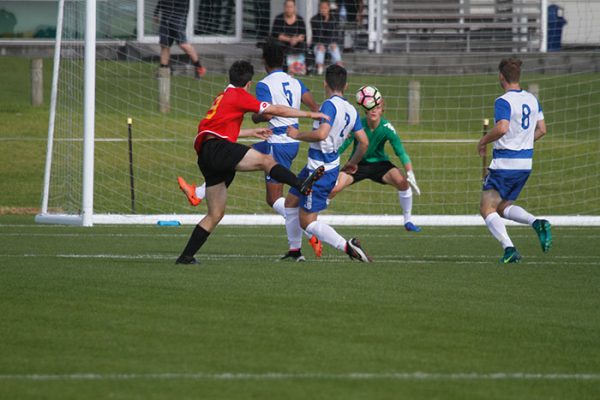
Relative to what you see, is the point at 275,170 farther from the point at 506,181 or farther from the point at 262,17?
the point at 262,17

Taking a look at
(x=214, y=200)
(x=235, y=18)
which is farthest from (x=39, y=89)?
(x=214, y=200)

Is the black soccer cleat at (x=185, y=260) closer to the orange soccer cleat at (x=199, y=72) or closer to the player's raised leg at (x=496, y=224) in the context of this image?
the player's raised leg at (x=496, y=224)

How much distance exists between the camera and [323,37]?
22.7 metres

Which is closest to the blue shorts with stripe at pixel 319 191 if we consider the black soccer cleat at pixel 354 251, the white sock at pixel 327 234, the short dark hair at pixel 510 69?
the white sock at pixel 327 234

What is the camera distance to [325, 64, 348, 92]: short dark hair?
12711 millimetres

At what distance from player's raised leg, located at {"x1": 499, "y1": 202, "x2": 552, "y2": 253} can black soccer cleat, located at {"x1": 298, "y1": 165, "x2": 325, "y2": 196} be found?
271 centimetres

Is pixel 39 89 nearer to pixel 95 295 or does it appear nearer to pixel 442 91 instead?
pixel 442 91

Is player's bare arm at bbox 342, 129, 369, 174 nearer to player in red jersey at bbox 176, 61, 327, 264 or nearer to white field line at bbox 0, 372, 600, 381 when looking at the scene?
player in red jersey at bbox 176, 61, 327, 264

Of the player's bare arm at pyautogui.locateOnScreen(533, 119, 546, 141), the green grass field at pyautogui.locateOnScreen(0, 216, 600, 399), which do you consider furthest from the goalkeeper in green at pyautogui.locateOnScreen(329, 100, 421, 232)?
the player's bare arm at pyautogui.locateOnScreen(533, 119, 546, 141)

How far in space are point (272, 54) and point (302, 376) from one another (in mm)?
7383

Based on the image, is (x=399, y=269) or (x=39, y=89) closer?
(x=399, y=269)

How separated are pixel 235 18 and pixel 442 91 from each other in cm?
582

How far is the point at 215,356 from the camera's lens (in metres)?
7.71

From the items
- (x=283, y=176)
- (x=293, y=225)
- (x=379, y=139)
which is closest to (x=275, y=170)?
(x=283, y=176)
